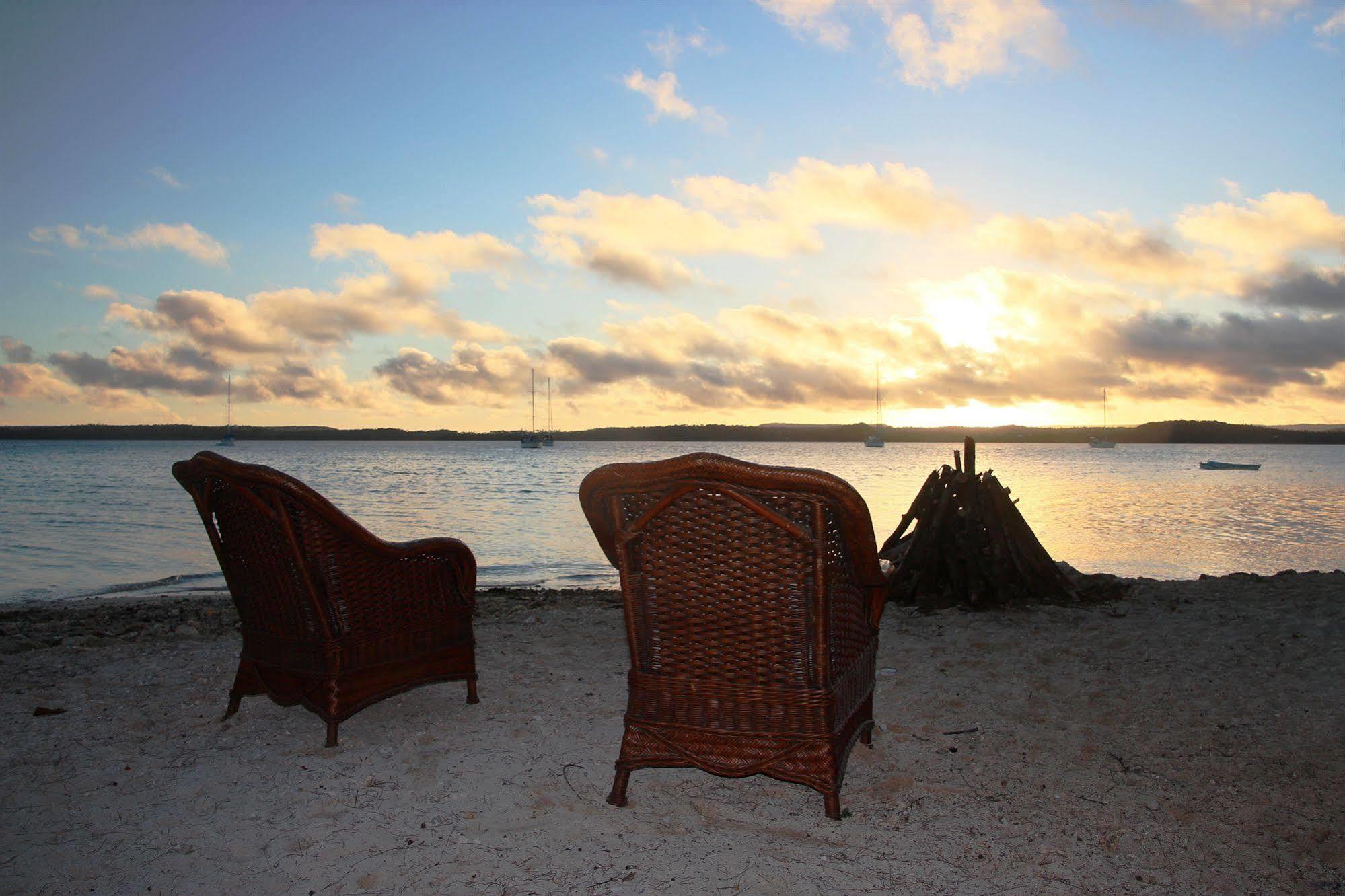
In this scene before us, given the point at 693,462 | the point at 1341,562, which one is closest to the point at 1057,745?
the point at 693,462

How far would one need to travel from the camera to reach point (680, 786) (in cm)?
348

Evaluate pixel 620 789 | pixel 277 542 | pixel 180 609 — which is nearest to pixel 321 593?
pixel 277 542

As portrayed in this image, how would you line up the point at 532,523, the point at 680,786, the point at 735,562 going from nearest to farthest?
the point at 735,562
the point at 680,786
the point at 532,523

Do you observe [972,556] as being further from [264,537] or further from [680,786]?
[264,537]

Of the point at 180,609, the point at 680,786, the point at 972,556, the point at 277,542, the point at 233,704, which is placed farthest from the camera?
the point at 180,609

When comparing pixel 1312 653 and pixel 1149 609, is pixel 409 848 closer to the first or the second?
pixel 1312 653

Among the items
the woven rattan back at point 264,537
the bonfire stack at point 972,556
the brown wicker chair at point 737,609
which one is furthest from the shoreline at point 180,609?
the brown wicker chair at point 737,609

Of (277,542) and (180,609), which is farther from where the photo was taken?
(180,609)

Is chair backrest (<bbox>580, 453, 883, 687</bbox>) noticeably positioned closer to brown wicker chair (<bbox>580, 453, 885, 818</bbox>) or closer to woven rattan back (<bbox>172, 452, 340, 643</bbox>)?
brown wicker chair (<bbox>580, 453, 885, 818</bbox>)

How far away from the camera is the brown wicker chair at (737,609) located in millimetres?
2816

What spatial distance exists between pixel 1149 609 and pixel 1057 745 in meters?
3.45

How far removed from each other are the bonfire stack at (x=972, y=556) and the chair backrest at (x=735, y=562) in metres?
3.92

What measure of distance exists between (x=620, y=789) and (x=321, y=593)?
5.29 feet

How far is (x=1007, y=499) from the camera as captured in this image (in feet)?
23.1
